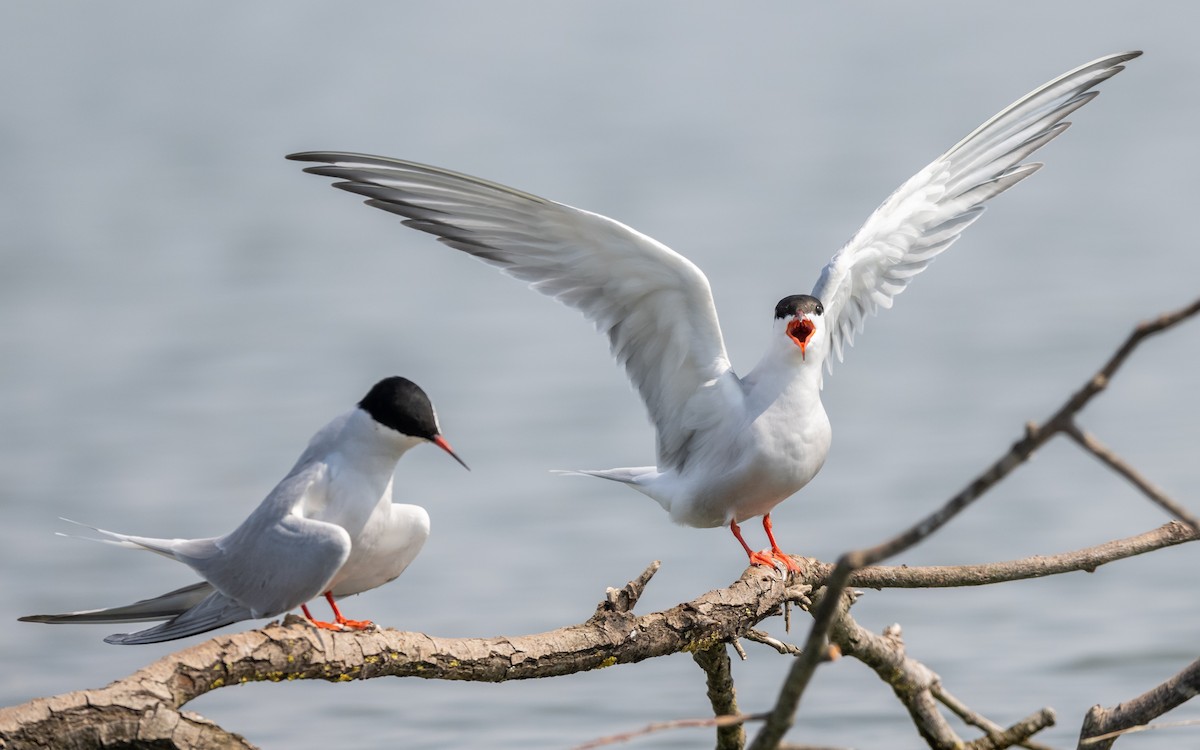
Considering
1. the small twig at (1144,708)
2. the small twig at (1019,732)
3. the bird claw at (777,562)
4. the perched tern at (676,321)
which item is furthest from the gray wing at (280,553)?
the small twig at (1144,708)

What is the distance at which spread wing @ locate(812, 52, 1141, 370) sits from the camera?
5449mm

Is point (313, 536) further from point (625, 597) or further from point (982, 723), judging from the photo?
point (982, 723)

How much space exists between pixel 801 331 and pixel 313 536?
75.1 inches

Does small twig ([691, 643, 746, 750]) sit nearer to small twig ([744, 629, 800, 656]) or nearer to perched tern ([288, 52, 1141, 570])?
small twig ([744, 629, 800, 656])

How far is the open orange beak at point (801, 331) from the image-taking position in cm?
480

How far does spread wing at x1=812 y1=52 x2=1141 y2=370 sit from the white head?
413 mm

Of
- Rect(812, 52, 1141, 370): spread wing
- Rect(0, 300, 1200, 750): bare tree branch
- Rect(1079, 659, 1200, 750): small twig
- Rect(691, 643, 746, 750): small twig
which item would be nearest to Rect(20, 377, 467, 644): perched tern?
Rect(0, 300, 1200, 750): bare tree branch

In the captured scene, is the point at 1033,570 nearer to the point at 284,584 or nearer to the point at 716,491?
the point at 716,491

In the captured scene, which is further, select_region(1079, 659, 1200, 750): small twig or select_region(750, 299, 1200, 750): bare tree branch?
select_region(1079, 659, 1200, 750): small twig

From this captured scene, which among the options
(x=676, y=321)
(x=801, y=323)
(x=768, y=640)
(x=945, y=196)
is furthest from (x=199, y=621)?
(x=945, y=196)

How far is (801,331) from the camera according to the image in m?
4.80

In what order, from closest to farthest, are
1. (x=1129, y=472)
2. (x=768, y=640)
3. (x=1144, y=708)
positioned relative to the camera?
1. (x=1129, y=472)
2. (x=1144, y=708)
3. (x=768, y=640)

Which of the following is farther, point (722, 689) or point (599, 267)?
point (599, 267)

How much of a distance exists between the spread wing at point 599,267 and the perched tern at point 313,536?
1.00 metres
